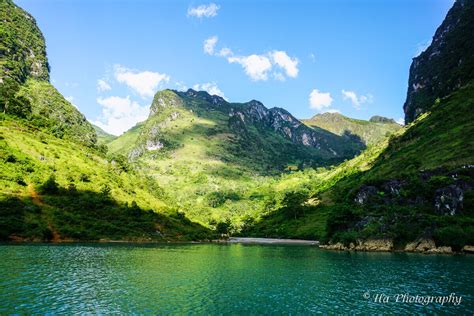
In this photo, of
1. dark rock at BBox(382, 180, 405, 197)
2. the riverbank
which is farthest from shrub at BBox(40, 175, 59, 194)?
dark rock at BBox(382, 180, 405, 197)

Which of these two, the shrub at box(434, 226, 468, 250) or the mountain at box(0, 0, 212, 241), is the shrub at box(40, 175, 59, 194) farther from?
the shrub at box(434, 226, 468, 250)

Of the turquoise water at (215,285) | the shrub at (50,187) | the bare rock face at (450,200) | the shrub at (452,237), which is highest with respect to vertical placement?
the shrub at (50,187)

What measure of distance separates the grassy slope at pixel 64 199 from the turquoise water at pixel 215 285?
47.4 metres

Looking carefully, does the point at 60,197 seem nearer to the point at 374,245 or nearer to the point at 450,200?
the point at 374,245

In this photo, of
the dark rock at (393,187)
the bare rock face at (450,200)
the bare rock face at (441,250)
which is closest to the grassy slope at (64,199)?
the dark rock at (393,187)

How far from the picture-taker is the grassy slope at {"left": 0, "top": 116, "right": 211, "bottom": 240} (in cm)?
12850

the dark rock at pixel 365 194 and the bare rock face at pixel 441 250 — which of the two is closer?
the bare rock face at pixel 441 250

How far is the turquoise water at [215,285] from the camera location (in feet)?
147

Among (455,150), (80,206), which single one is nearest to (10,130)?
(80,206)

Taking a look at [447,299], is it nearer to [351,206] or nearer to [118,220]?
[351,206]

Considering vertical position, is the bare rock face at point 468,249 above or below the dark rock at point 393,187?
below

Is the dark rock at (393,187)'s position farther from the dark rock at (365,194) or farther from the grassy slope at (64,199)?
the grassy slope at (64,199)

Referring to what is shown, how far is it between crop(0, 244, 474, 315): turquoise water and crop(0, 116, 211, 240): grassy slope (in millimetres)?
47370

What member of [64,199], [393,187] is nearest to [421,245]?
[393,187]
